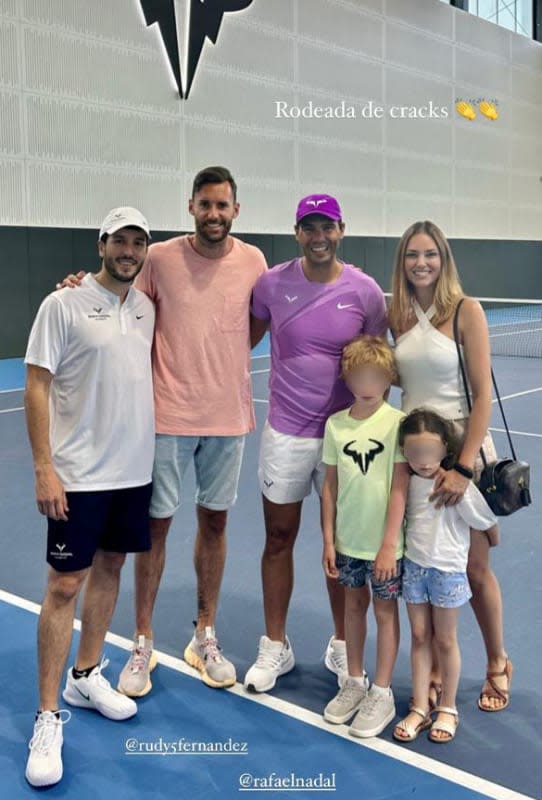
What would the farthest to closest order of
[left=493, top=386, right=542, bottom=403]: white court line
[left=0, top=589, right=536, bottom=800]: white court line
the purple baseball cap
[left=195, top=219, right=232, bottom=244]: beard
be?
1. [left=493, top=386, right=542, bottom=403]: white court line
2. [left=195, top=219, right=232, bottom=244]: beard
3. the purple baseball cap
4. [left=0, top=589, right=536, bottom=800]: white court line

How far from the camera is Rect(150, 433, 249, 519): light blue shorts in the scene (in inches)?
145

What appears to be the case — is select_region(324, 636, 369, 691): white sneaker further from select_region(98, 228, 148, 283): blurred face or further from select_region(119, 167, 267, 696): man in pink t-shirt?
select_region(98, 228, 148, 283): blurred face

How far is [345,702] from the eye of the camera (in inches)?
136

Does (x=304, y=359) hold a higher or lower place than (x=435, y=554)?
higher

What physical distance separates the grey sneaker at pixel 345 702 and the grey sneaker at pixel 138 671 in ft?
2.60

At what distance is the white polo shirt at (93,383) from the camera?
314cm

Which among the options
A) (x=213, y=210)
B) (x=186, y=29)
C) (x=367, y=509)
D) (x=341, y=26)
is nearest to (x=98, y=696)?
(x=367, y=509)

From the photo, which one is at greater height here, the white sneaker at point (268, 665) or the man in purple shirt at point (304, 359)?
the man in purple shirt at point (304, 359)

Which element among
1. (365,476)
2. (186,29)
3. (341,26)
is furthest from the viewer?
(341,26)

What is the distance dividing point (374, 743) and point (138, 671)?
3.51 ft

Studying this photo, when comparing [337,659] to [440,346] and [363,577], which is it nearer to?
[363,577]

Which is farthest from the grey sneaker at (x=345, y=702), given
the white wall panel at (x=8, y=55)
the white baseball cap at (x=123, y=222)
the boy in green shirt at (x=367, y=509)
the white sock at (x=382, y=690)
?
the white wall panel at (x=8, y=55)

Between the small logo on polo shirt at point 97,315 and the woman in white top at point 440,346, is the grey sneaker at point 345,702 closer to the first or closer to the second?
the woman in white top at point 440,346

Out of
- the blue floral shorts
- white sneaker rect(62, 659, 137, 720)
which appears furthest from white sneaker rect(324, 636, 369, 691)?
white sneaker rect(62, 659, 137, 720)
